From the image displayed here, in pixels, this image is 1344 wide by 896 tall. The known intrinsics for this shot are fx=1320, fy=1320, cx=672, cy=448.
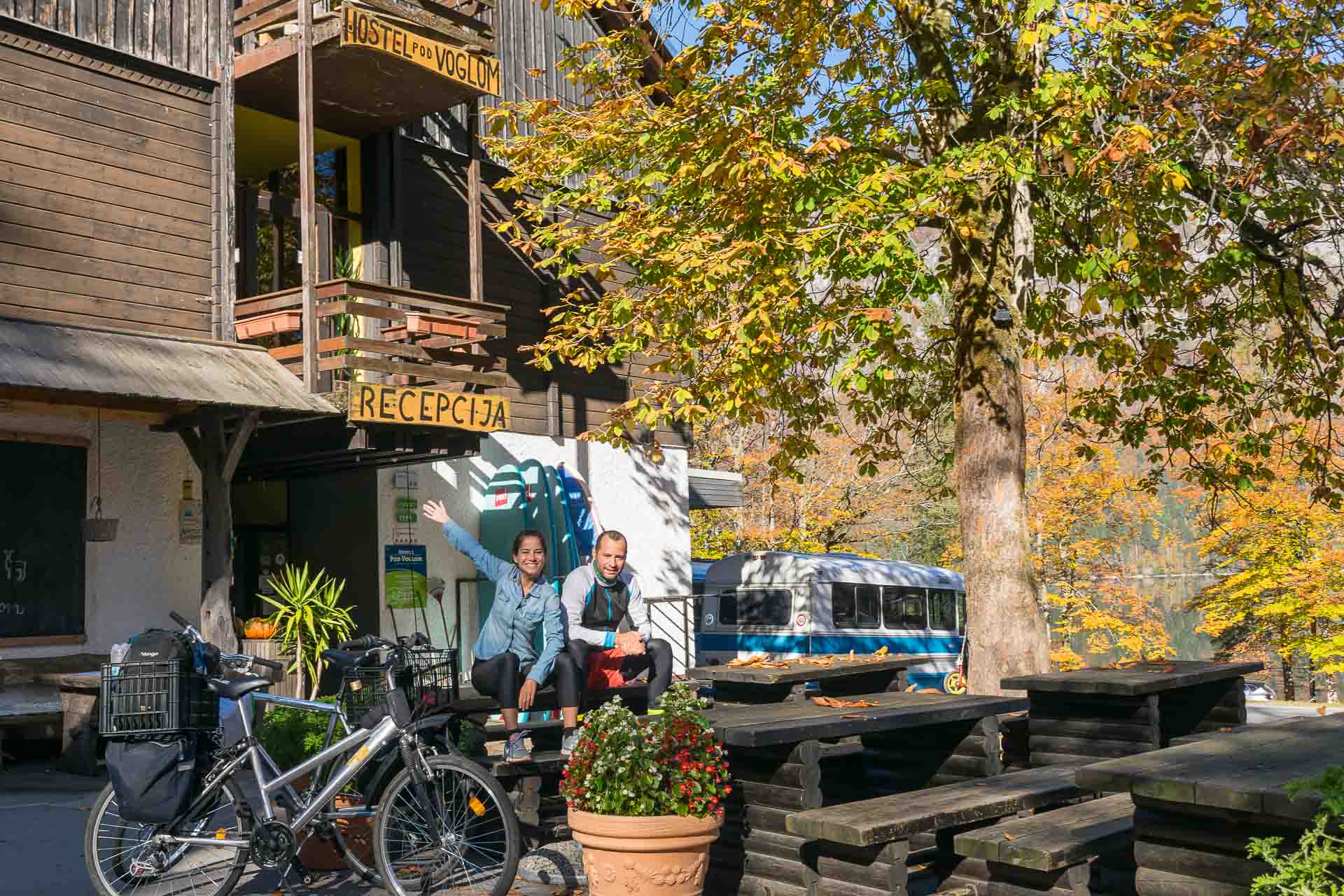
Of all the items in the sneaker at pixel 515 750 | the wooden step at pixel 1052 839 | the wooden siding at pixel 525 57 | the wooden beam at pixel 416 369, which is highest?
the wooden siding at pixel 525 57

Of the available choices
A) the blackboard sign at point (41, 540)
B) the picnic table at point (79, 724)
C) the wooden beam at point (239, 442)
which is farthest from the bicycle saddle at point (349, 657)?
the blackboard sign at point (41, 540)

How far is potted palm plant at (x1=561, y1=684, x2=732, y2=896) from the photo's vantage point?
227 inches

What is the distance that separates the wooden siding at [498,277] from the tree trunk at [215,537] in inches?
170

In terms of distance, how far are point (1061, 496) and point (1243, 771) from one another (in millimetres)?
28449

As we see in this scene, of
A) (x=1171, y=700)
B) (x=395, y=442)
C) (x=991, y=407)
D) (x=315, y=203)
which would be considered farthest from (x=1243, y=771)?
(x=315, y=203)

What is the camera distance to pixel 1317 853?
3.79 metres

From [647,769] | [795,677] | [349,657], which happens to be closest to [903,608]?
[795,677]

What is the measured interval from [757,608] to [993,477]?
38.5 ft

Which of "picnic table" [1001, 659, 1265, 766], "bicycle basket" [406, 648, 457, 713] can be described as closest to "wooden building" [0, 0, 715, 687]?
"bicycle basket" [406, 648, 457, 713]

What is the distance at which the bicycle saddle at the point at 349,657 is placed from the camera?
661 centimetres

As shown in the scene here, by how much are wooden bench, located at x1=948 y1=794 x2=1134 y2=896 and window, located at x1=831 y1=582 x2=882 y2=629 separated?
52.5ft

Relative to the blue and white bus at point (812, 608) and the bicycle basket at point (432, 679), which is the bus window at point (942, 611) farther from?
the bicycle basket at point (432, 679)

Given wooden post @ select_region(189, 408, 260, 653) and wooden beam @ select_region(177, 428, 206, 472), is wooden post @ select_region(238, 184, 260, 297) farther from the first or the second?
wooden post @ select_region(189, 408, 260, 653)

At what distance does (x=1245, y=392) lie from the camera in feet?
42.5
